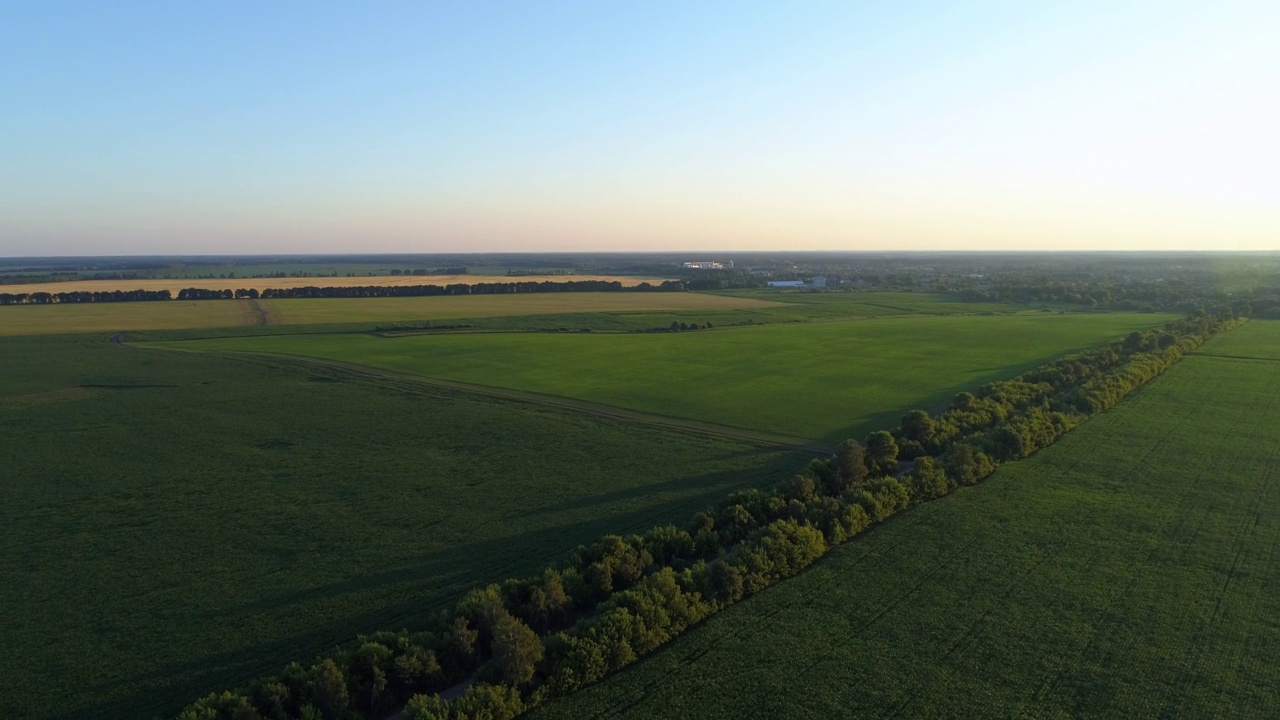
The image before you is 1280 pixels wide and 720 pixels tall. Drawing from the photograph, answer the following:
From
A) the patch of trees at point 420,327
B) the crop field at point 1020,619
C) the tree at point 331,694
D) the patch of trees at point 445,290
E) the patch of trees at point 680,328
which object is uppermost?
the patch of trees at point 445,290

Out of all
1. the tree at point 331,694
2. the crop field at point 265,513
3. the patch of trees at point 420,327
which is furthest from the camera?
the patch of trees at point 420,327

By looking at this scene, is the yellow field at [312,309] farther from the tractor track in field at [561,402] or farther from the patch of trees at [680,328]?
the tractor track in field at [561,402]

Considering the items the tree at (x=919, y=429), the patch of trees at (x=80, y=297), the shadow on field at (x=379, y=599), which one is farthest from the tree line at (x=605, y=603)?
the patch of trees at (x=80, y=297)

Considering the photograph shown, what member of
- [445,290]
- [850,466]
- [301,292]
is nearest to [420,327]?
[445,290]

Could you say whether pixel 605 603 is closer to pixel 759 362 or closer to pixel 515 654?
pixel 515 654

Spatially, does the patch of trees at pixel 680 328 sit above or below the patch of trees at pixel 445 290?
below

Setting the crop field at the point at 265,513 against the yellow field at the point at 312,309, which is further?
the yellow field at the point at 312,309

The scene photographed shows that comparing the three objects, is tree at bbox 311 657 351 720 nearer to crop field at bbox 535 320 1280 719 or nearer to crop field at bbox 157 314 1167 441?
crop field at bbox 535 320 1280 719

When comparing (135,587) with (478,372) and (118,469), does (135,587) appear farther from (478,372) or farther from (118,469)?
(478,372)
